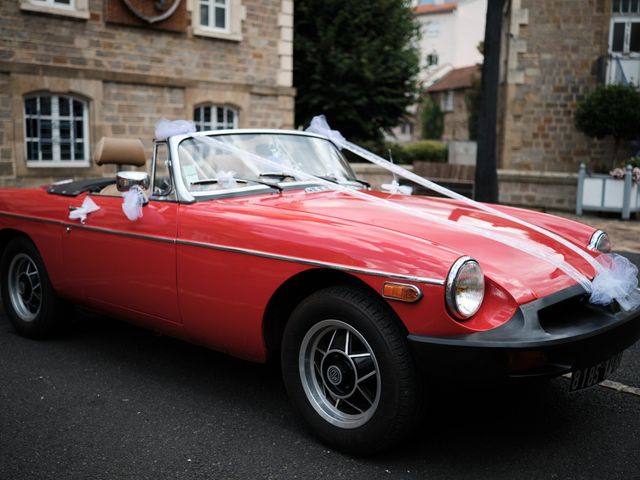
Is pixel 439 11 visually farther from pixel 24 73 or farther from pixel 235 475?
pixel 235 475

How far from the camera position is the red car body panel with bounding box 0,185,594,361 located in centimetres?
283

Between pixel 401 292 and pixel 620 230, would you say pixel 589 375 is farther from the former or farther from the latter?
pixel 620 230

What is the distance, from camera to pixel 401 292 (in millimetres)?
2756

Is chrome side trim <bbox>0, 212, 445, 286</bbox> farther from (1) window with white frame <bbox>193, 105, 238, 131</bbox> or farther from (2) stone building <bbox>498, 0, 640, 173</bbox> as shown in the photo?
(2) stone building <bbox>498, 0, 640, 173</bbox>

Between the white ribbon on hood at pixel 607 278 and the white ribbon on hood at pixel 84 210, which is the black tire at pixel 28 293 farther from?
the white ribbon on hood at pixel 607 278

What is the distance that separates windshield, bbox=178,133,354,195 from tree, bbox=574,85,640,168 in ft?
48.3

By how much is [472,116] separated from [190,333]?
33126 millimetres

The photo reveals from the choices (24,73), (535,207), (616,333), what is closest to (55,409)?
(616,333)

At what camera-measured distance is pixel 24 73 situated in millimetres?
11836

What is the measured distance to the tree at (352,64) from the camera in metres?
20.5

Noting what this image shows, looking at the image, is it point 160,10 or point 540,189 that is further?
point 540,189

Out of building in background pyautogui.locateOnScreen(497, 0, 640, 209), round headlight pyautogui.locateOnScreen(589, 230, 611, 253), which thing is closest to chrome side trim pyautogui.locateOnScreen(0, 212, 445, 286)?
round headlight pyautogui.locateOnScreen(589, 230, 611, 253)

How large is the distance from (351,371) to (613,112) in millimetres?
16400

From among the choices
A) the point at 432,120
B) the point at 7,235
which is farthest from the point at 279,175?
the point at 432,120
